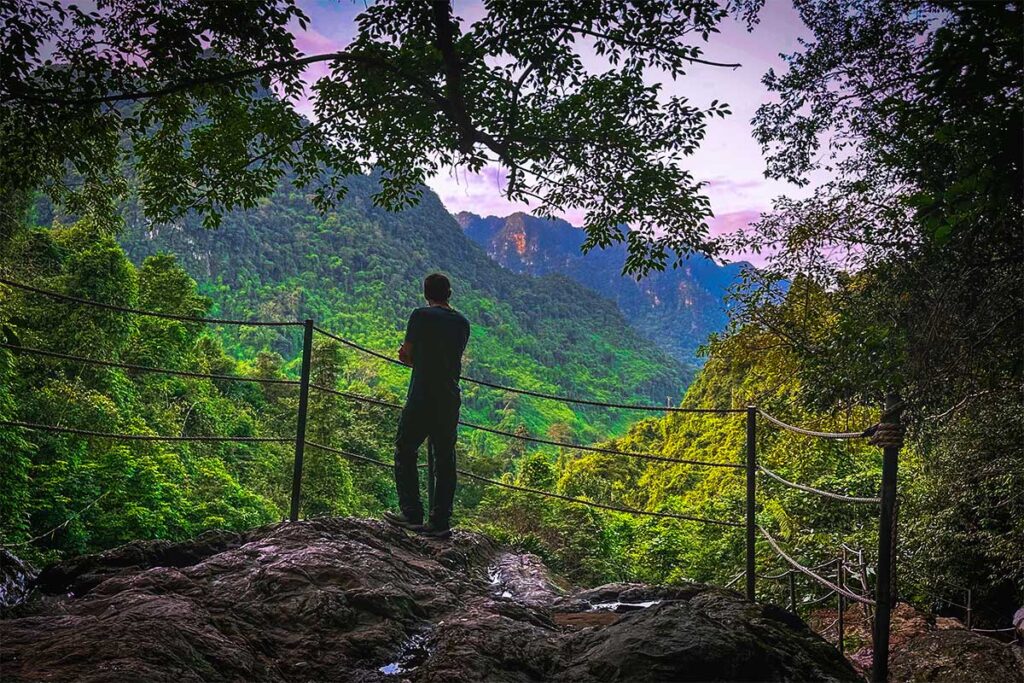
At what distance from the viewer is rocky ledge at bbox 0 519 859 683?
2.00 meters

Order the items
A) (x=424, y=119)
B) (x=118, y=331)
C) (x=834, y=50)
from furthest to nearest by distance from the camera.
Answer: (x=118, y=331) < (x=834, y=50) < (x=424, y=119)

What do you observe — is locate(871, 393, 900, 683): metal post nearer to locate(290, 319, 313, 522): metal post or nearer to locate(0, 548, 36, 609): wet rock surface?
locate(290, 319, 313, 522): metal post

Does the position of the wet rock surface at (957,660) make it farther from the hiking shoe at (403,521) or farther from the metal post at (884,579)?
the hiking shoe at (403,521)

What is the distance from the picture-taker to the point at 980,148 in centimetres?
290

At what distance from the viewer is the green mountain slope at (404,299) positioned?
6544 centimetres

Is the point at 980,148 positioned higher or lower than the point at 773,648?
higher

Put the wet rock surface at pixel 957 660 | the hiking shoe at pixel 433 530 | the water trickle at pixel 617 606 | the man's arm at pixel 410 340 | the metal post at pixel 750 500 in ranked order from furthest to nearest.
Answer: the hiking shoe at pixel 433 530 < the man's arm at pixel 410 340 < the metal post at pixel 750 500 < the water trickle at pixel 617 606 < the wet rock surface at pixel 957 660

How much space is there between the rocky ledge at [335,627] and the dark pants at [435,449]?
2.13ft

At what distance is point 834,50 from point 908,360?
12.7 ft

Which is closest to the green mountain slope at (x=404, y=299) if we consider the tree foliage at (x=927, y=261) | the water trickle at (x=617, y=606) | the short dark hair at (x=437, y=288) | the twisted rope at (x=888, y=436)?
the tree foliage at (x=927, y=261)

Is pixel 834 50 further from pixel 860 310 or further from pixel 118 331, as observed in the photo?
pixel 118 331

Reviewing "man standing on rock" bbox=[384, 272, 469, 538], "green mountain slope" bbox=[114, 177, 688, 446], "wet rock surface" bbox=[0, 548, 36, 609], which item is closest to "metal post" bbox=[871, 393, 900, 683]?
"man standing on rock" bbox=[384, 272, 469, 538]

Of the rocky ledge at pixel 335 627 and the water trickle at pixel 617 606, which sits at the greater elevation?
the rocky ledge at pixel 335 627

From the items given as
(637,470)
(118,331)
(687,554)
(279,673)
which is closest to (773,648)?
(279,673)
